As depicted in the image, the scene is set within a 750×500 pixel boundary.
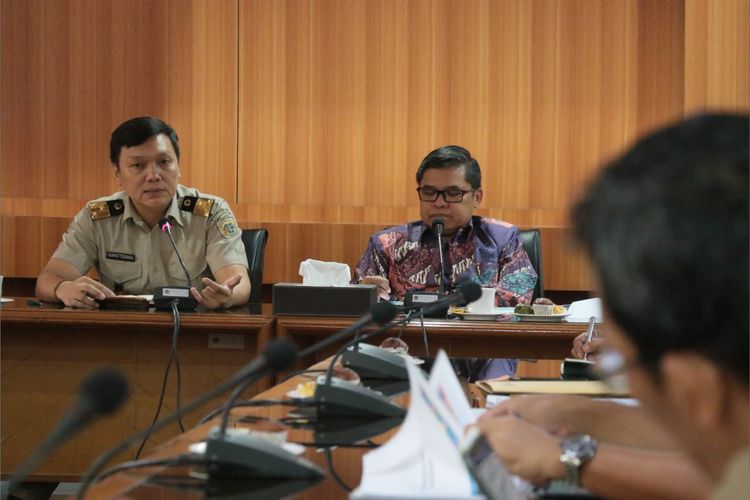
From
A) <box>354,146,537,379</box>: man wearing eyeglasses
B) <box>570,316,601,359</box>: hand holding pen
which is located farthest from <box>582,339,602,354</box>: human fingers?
<box>354,146,537,379</box>: man wearing eyeglasses

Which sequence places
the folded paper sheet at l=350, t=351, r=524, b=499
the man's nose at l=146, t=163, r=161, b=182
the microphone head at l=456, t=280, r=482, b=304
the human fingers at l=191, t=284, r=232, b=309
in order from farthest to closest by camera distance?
1. the man's nose at l=146, t=163, r=161, b=182
2. the human fingers at l=191, t=284, r=232, b=309
3. the microphone head at l=456, t=280, r=482, b=304
4. the folded paper sheet at l=350, t=351, r=524, b=499

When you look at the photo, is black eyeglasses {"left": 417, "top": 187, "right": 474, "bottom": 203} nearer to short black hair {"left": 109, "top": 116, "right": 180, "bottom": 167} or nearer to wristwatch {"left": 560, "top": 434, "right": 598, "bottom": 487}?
short black hair {"left": 109, "top": 116, "right": 180, "bottom": 167}

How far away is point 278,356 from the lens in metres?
1.08

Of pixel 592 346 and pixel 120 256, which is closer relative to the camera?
pixel 592 346

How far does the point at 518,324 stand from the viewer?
2.93m

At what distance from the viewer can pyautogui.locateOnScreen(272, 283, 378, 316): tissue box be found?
119 inches

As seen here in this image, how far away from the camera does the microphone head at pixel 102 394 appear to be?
2.64 ft

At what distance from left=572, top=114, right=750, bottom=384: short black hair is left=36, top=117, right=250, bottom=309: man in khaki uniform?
3061 millimetres

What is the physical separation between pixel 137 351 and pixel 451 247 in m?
1.47

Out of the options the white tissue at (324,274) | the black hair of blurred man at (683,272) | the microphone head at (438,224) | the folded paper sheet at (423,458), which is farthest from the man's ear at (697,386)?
the microphone head at (438,224)

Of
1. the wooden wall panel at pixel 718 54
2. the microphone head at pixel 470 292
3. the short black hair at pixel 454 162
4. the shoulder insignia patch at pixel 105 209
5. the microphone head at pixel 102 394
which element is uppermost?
the wooden wall panel at pixel 718 54

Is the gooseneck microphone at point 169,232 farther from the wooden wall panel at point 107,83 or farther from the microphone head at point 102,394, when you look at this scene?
the microphone head at point 102,394

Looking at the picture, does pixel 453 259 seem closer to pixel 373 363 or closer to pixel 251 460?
pixel 373 363

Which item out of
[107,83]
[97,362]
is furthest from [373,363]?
[107,83]
